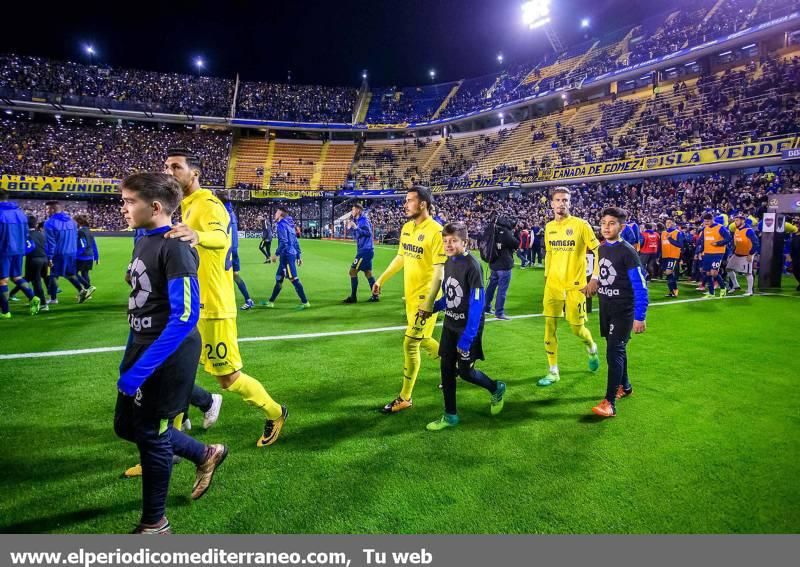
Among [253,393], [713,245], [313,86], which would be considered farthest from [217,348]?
[313,86]

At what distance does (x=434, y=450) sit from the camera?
3.82m

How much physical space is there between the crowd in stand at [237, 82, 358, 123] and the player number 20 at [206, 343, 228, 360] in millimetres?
57991

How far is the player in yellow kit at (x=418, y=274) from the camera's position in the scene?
439 cm

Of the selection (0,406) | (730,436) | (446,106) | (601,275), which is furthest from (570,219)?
(446,106)

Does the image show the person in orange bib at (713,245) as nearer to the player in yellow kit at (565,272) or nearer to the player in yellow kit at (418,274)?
the player in yellow kit at (565,272)

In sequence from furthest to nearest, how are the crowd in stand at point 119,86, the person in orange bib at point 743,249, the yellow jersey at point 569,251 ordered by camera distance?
the crowd in stand at point 119,86 → the person in orange bib at point 743,249 → the yellow jersey at point 569,251

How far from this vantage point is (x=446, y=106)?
56.7 m

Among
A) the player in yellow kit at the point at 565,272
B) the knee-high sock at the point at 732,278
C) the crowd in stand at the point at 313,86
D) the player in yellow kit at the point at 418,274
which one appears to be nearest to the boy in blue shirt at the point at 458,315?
the player in yellow kit at the point at 418,274

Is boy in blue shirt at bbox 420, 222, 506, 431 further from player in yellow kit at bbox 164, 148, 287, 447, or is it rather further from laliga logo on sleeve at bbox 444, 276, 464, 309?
player in yellow kit at bbox 164, 148, 287, 447

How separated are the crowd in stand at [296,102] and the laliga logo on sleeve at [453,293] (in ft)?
189

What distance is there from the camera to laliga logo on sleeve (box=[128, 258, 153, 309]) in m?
2.48

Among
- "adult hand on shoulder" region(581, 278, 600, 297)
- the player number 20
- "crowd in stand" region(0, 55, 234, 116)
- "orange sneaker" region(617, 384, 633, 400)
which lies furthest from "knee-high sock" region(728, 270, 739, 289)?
"crowd in stand" region(0, 55, 234, 116)

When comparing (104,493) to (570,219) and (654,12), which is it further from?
(654,12)

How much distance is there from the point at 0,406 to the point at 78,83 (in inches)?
2360
